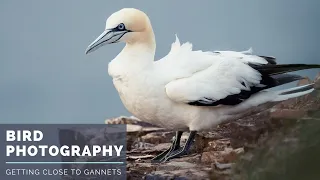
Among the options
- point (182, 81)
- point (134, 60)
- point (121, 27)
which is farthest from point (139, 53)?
point (182, 81)

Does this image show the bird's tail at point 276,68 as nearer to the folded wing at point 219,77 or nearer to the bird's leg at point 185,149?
the folded wing at point 219,77

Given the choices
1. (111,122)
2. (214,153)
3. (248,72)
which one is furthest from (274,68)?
(111,122)

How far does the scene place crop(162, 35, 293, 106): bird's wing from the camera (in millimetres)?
2893

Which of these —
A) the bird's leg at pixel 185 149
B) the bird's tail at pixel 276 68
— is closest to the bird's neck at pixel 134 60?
the bird's leg at pixel 185 149

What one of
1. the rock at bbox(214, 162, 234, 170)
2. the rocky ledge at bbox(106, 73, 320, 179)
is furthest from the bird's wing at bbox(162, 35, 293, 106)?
the rock at bbox(214, 162, 234, 170)

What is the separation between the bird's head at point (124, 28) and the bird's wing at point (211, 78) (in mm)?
202

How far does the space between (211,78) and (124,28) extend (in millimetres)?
486

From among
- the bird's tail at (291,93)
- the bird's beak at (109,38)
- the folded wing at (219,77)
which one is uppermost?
the bird's beak at (109,38)

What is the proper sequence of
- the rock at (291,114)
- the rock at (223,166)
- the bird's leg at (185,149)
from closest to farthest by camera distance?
the rock at (291,114) < the rock at (223,166) < the bird's leg at (185,149)

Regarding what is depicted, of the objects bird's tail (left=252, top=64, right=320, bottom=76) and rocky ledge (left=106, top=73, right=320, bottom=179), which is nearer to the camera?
rocky ledge (left=106, top=73, right=320, bottom=179)

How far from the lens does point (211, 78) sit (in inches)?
116

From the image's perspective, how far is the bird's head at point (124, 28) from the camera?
2.96 meters

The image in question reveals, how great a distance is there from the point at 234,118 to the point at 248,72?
248mm

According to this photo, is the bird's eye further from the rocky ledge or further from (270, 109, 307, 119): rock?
(270, 109, 307, 119): rock
